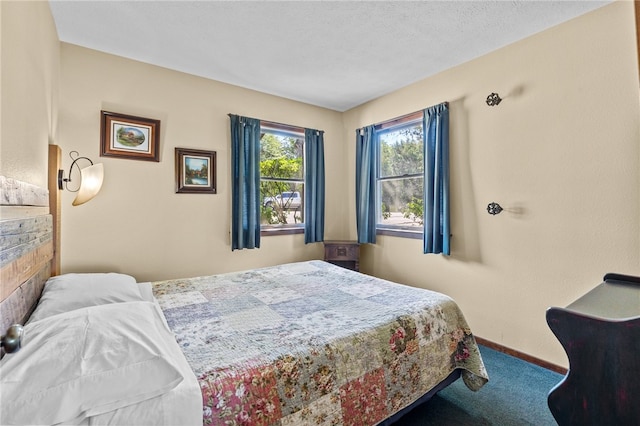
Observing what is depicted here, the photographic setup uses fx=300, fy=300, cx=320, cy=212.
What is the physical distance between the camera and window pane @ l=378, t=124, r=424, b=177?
3.47 m

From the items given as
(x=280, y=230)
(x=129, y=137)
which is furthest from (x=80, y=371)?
(x=280, y=230)

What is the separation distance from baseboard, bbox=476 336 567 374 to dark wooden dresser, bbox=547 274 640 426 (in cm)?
144

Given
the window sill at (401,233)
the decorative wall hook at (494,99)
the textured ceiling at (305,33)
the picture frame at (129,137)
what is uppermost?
the textured ceiling at (305,33)

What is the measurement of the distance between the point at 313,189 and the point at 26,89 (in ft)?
9.22

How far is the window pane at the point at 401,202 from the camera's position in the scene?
3.47 meters

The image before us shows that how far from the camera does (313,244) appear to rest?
160 inches

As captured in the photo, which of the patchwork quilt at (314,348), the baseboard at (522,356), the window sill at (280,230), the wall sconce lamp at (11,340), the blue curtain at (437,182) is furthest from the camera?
the window sill at (280,230)

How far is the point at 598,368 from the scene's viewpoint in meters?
1.11

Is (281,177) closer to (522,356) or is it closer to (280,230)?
(280,230)

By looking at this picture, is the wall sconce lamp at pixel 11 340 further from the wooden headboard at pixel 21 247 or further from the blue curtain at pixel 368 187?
the blue curtain at pixel 368 187

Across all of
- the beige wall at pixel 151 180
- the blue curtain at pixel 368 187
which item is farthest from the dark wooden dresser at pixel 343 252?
the beige wall at pixel 151 180

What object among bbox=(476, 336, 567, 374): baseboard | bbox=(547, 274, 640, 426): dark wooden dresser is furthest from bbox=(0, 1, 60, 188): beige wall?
bbox=(476, 336, 567, 374): baseboard

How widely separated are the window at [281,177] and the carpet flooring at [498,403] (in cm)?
242

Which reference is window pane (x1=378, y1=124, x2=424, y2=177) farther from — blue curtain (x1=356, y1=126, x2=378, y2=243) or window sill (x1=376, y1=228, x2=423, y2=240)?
window sill (x1=376, y1=228, x2=423, y2=240)
